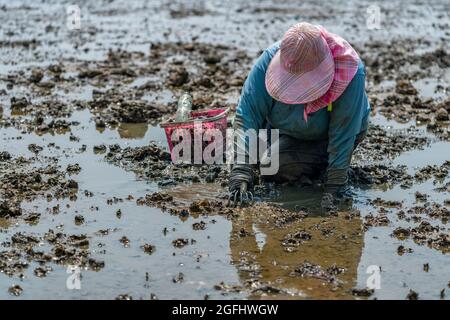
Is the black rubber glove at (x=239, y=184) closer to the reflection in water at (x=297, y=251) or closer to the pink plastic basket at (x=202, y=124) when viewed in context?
the reflection in water at (x=297, y=251)

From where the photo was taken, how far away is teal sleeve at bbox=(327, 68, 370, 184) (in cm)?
635

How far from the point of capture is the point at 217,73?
34.9 ft

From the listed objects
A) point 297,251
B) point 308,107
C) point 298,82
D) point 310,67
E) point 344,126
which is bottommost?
point 297,251

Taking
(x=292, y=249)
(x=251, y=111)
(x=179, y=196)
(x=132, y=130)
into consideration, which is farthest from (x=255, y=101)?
(x=132, y=130)

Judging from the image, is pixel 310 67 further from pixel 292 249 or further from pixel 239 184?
pixel 292 249

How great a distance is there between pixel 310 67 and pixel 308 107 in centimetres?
42

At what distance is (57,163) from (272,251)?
2.37 meters

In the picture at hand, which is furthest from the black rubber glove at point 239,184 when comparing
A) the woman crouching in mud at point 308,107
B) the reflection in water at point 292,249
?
the reflection in water at point 292,249

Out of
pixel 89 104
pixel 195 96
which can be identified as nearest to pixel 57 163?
pixel 89 104

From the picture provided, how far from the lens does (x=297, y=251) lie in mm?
5750

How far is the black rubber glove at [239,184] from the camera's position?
21.2ft

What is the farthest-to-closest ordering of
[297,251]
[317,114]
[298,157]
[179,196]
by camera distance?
[298,157] → [179,196] → [317,114] → [297,251]

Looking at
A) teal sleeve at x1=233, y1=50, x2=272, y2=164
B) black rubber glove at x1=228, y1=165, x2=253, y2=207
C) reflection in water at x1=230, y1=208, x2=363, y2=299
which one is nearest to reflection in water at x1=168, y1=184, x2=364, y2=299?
reflection in water at x1=230, y1=208, x2=363, y2=299
